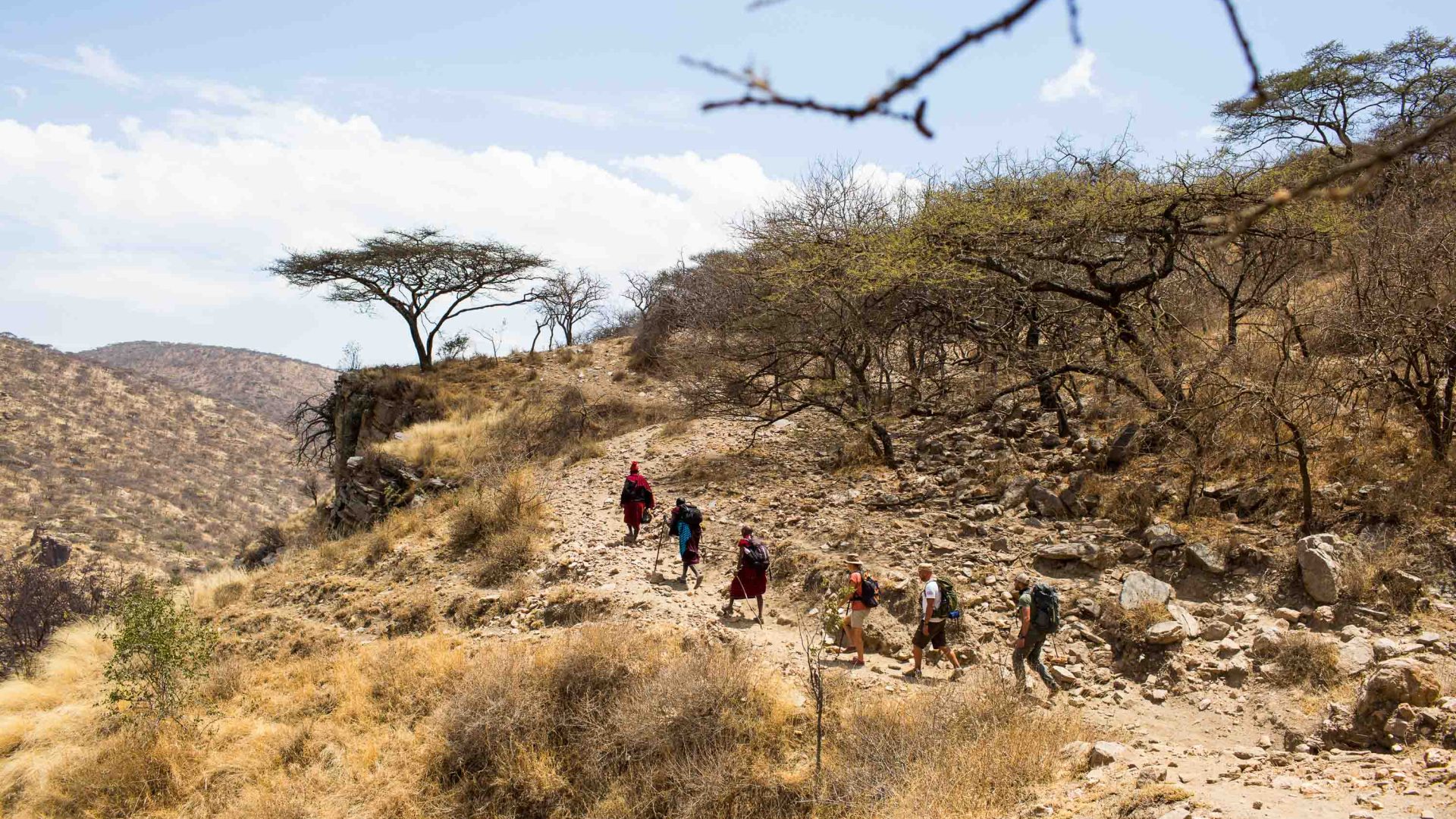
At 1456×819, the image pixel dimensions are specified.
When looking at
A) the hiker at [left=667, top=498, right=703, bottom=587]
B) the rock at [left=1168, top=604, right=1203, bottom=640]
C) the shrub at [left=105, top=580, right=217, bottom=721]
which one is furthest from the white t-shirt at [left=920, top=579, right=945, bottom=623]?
the shrub at [left=105, top=580, right=217, bottom=721]

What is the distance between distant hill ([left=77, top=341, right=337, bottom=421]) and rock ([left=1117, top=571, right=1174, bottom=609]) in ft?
241

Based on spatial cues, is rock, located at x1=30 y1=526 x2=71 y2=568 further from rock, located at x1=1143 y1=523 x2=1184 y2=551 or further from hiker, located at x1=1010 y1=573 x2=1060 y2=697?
rock, located at x1=1143 y1=523 x2=1184 y2=551

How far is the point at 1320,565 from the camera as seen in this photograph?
6.99 meters

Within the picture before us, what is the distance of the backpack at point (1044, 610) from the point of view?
274 inches

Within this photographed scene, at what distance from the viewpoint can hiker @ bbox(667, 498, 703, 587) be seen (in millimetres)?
10367

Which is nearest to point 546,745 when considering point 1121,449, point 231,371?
point 1121,449

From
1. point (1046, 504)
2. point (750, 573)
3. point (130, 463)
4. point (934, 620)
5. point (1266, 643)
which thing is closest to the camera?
point (1266, 643)

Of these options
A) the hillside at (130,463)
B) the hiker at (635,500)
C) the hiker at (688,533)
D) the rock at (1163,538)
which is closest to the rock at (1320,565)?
the rock at (1163,538)

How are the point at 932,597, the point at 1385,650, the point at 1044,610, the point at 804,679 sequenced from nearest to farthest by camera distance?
the point at 1385,650
the point at 1044,610
the point at 932,597
the point at 804,679

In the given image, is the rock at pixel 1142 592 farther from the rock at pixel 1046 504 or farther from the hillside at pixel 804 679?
the rock at pixel 1046 504

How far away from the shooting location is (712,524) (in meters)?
12.4

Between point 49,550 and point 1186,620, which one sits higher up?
point 1186,620

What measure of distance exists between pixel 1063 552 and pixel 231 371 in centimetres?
8990

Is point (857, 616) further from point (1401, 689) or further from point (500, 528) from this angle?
point (500, 528)
